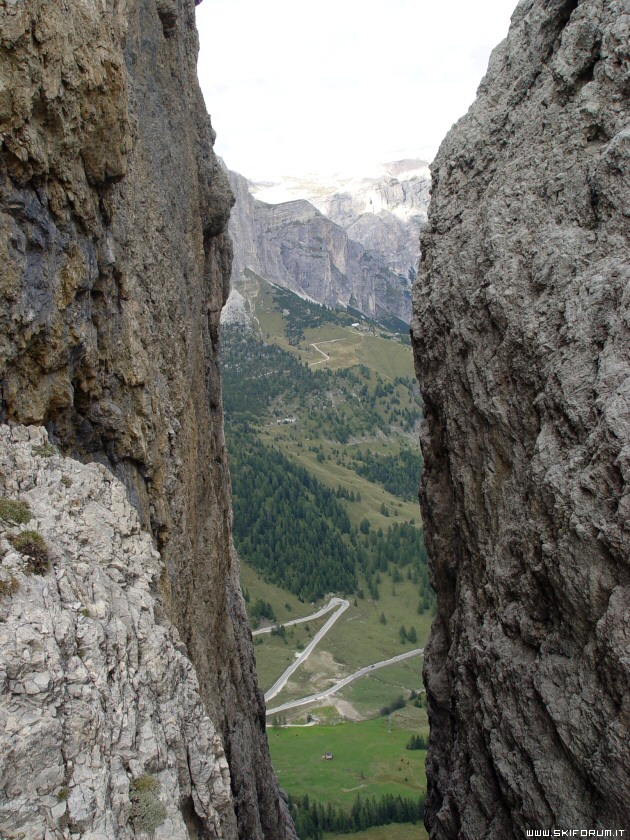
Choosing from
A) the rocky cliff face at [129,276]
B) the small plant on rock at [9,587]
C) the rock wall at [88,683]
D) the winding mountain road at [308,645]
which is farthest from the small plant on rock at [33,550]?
the winding mountain road at [308,645]

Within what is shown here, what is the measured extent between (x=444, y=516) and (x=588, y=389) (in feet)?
43.6

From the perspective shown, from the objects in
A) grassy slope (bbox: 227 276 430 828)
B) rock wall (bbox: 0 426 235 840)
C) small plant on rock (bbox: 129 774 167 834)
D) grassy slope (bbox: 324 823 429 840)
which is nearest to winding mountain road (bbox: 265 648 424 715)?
grassy slope (bbox: 227 276 430 828)

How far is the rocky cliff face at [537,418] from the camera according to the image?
1834 cm

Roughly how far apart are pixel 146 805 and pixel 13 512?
6179 millimetres

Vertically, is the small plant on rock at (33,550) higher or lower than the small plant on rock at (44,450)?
lower

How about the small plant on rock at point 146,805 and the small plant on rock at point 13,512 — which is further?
the small plant on rock at point 13,512

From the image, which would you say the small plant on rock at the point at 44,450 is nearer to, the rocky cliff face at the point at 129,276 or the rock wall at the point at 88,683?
the rock wall at the point at 88,683

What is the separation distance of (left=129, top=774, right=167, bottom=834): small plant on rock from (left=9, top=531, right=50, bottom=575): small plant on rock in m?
4.29

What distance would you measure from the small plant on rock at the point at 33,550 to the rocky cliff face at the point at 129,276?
380cm

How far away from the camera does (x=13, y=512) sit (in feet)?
45.8

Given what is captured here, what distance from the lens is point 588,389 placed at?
1945 centimetres

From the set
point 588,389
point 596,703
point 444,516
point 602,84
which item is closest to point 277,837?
point 444,516

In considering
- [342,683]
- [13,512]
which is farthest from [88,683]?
[342,683]

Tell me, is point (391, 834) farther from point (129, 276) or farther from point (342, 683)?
point (129, 276)
